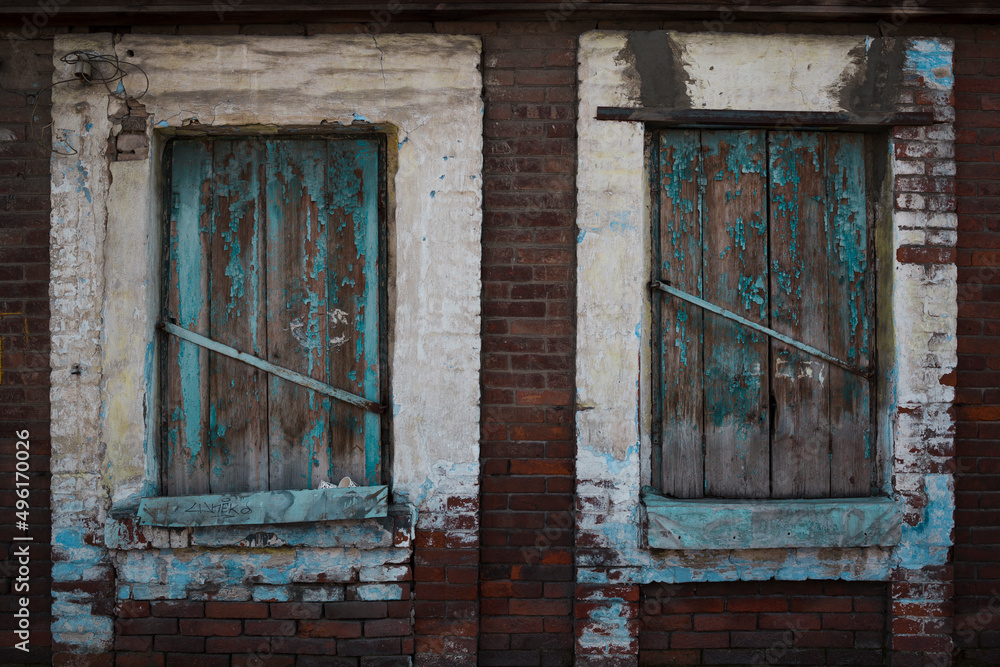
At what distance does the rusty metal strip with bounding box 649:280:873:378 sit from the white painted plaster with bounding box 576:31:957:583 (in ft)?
0.49

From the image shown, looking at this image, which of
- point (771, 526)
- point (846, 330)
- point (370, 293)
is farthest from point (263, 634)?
point (846, 330)

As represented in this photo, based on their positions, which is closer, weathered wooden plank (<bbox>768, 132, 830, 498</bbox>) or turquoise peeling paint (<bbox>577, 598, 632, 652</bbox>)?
turquoise peeling paint (<bbox>577, 598, 632, 652</bbox>)

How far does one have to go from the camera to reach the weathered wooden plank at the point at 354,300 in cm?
294

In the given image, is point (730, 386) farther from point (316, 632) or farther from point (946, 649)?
point (316, 632)

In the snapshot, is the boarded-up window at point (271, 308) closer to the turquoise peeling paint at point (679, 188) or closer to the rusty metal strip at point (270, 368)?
the rusty metal strip at point (270, 368)

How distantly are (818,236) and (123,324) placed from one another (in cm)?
307

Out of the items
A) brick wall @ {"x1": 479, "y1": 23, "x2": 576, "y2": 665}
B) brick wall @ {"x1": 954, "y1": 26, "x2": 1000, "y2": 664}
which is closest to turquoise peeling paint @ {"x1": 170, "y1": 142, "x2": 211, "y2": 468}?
brick wall @ {"x1": 479, "y1": 23, "x2": 576, "y2": 665}

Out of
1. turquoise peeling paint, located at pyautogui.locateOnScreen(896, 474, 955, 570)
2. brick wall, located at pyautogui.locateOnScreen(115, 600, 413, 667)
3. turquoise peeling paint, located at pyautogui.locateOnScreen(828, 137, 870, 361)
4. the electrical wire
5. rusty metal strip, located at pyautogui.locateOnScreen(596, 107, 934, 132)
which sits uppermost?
the electrical wire

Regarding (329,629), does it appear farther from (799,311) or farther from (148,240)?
(799,311)

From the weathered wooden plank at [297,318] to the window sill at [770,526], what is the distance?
4.97ft

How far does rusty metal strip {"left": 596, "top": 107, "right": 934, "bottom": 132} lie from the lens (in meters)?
2.83

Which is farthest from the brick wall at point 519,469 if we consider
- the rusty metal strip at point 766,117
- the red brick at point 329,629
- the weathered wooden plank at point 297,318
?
the weathered wooden plank at point 297,318

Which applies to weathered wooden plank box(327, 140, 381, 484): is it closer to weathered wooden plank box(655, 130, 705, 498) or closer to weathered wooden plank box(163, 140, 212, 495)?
weathered wooden plank box(163, 140, 212, 495)

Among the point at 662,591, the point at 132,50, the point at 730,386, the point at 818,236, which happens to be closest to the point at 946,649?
the point at 662,591
